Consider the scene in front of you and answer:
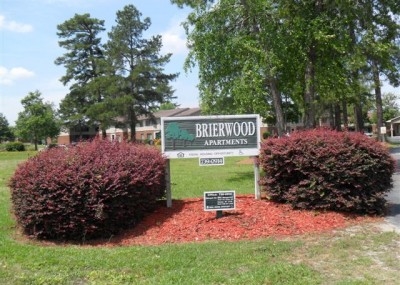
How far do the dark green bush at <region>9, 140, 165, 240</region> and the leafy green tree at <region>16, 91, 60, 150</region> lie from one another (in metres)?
69.6

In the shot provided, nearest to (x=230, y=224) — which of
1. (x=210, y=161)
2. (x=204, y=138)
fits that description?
(x=210, y=161)

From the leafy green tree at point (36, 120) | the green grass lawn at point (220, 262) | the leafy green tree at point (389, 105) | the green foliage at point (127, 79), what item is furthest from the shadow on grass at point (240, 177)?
the leafy green tree at point (389, 105)

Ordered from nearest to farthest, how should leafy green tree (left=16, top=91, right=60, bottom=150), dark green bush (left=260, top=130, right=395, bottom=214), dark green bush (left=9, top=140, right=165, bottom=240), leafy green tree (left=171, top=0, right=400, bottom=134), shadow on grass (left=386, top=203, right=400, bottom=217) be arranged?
1. dark green bush (left=9, top=140, right=165, bottom=240)
2. dark green bush (left=260, top=130, right=395, bottom=214)
3. shadow on grass (left=386, top=203, right=400, bottom=217)
4. leafy green tree (left=171, top=0, right=400, bottom=134)
5. leafy green tree (left=16, top=91, right=60, bottom=150)

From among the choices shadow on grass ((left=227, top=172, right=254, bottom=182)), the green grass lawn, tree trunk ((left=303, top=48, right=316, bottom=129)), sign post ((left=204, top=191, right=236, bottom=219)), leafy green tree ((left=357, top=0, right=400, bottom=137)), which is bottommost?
the green grass lawn

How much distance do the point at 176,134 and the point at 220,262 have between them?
3.54 metres

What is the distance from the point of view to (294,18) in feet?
51.5

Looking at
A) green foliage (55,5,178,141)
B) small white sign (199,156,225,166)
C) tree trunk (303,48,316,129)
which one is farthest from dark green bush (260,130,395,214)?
green foliage (55,5,178,141)

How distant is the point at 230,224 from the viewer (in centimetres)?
781

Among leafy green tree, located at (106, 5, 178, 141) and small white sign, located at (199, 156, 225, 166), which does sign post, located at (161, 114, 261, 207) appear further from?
leafy green tree, located at (106, 5, 178, 141)

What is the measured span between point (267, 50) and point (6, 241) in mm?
10645

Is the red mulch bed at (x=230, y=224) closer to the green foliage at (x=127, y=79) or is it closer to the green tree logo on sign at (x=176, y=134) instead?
the green tree logo on sign at (x=176, y=134)

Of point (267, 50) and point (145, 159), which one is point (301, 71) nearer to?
point (267, 50)

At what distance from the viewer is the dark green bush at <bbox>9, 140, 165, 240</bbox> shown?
23.6 feet

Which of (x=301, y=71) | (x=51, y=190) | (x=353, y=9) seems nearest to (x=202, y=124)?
(x=51, y=190)
